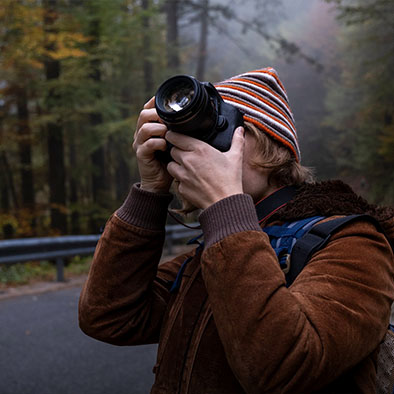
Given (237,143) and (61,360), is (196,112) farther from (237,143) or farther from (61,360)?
(61,360)

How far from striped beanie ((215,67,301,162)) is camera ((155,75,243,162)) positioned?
4.6 inches

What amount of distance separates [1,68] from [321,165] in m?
18.5

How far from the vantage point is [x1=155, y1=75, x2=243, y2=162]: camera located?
4.30ft

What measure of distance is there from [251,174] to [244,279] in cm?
56

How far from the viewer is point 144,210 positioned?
1.61 meters

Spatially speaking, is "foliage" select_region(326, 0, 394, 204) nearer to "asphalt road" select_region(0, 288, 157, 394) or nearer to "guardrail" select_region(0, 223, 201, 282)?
"guardrail" select_region(0, 223, 201, 282)

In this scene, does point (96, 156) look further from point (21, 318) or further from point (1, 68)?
point (21, 318)

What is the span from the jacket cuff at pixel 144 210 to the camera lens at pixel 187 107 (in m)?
0.34

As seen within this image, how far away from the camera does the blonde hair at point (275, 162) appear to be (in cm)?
155

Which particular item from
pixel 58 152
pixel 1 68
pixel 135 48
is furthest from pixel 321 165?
pixel 1 68

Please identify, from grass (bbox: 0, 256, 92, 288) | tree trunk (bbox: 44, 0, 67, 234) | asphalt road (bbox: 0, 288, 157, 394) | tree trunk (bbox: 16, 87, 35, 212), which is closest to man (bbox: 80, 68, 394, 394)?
asphalt road (bbox: 0, 288, 157, 394)

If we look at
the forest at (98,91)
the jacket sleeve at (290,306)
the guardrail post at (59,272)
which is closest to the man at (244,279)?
the jacket sleeve at (290,306)

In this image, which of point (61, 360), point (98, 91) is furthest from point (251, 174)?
point (98, 91)

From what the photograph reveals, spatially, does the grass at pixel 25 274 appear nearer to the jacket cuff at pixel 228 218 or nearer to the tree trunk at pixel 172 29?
the jacket cuff at pixel 228 218
